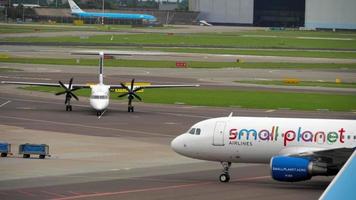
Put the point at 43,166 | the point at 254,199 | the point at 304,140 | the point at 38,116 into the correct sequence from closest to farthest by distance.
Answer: the point at 254,199 → the point at 304,140 → the point at 43,166 → the point at 38,116

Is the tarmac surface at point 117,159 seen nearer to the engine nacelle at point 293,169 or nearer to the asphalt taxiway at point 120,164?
the asphalt taxiway at point 120,164

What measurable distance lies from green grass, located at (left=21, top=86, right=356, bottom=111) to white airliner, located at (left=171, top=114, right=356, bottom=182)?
122 ft

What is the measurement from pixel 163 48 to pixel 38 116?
93253 millimetres

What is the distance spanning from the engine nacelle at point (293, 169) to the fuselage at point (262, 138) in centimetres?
167

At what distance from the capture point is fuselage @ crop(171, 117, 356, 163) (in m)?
38.7

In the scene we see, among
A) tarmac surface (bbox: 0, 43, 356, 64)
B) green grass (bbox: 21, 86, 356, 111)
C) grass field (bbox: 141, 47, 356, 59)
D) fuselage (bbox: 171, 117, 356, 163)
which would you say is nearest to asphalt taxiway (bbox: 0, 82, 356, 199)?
fuselage (bbox: 171, 117, 356, 163)

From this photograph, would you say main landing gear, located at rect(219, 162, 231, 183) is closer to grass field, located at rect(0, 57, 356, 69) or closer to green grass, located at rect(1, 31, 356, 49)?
grass field, located at rect(0, 57, 356, 69)

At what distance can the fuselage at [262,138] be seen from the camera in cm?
3866

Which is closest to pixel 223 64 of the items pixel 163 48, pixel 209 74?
pixel 209 74

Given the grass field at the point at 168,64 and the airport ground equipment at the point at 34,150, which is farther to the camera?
the grass field at the point at 168,64

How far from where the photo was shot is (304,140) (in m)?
39.0

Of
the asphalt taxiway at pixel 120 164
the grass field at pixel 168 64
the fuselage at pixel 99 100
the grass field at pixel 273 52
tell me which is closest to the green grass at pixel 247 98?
the asphalt taxiway at pixel 120 164

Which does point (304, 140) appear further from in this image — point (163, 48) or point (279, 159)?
point (163, 48)

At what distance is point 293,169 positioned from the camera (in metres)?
36.8
